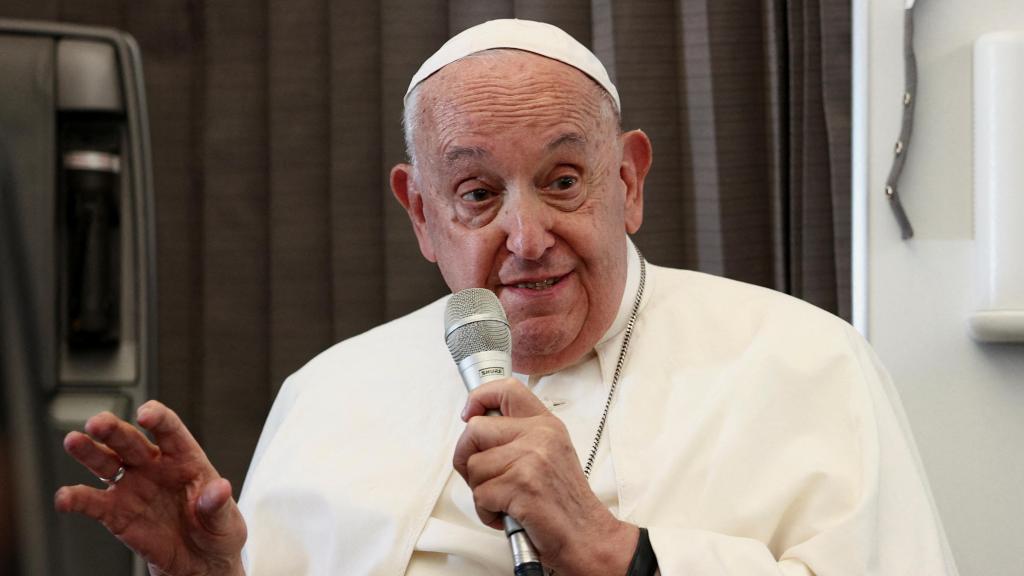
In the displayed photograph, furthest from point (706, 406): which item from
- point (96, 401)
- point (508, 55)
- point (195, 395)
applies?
point (195, 395)

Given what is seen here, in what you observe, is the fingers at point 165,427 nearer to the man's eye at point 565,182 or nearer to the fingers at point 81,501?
the fingers at point 81,501

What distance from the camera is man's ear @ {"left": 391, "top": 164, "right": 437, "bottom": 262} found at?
222 cm

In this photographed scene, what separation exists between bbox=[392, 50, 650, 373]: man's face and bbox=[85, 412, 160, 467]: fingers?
0.66m

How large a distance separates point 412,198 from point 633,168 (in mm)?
444

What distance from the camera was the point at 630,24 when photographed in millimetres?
2889

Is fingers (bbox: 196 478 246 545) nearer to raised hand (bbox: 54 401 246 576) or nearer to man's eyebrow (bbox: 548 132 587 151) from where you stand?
raised hand (bbox: 54 401 246 576)

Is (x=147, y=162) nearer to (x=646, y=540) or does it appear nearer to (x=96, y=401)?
(x=96, y=401)

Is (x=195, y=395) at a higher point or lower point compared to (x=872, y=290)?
lower

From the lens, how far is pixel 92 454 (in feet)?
4.81

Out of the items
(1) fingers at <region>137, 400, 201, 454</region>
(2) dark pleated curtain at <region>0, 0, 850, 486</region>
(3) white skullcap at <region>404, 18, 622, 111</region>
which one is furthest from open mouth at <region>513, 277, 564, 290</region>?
(2) dark pleated curtain at <region>0, 0, 850, 486</region>

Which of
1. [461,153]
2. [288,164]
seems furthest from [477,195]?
[288,164]

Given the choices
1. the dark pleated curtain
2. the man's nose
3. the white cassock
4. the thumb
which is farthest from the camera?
the dark pleated curtain

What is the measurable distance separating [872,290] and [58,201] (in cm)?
169

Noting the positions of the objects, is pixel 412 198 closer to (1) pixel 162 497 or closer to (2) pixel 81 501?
(1) pixel 162 497
